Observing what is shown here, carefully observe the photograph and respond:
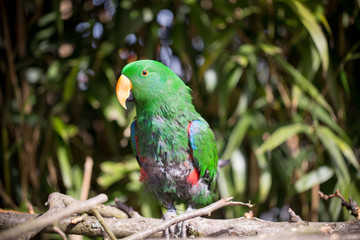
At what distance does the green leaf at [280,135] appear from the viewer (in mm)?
1867

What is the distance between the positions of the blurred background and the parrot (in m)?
0.50

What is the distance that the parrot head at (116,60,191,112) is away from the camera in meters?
1.39

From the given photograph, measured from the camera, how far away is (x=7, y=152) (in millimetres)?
2283

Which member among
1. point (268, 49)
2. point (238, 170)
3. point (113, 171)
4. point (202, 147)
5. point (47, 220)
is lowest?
point (238, 170)

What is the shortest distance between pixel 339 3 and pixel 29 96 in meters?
2.02

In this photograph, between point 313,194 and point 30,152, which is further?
point 30,152

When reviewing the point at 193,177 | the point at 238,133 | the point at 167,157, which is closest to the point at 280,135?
the point at 238,133

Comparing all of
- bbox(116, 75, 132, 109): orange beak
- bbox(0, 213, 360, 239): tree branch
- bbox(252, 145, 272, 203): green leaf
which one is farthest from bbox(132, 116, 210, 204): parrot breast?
bbox(252, 145, 272, 203): green leaf

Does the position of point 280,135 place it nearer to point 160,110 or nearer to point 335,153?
point 335,153

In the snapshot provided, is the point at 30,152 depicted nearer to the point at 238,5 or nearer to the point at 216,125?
the point at 216,125

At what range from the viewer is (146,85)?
1.39 metres

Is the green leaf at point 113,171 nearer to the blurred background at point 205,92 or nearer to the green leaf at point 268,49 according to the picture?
the blurred background at point 205,92

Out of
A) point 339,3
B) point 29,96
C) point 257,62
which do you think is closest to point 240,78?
point 257,62

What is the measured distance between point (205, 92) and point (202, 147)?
93cm
